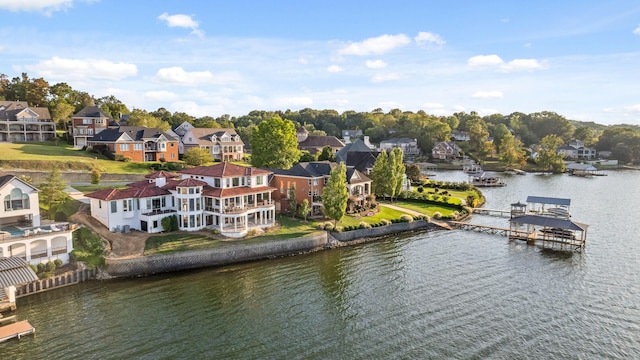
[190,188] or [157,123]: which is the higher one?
[157,123]

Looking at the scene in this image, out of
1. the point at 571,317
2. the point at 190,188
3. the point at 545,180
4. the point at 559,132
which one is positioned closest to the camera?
the point at 571,317

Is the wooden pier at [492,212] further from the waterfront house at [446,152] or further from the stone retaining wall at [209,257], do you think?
the waterfront house at [446,152]

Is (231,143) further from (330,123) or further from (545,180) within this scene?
(330,123)

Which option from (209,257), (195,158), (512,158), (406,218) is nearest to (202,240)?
(209,257)

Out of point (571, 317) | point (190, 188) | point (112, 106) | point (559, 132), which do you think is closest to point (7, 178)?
point (190, 188)

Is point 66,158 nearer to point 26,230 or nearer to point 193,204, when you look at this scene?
point 193,204

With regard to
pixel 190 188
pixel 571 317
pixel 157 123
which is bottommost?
pixel 571 317

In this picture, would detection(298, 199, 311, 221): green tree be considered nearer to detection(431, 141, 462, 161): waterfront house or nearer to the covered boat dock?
the covered boat dock
